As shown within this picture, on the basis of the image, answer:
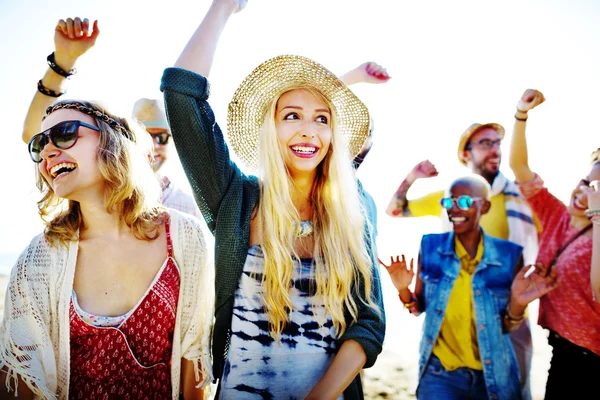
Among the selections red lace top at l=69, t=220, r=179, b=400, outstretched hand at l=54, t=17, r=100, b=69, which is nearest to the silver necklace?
red lace top at l=69, t=220, r=179, b=400

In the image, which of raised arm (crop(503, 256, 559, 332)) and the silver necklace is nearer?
the silver necklace

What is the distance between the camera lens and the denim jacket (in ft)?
10.2

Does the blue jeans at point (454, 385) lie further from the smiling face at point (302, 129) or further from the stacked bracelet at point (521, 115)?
the stacked bracelet at point (521, 115)

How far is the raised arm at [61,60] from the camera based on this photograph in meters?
2.35

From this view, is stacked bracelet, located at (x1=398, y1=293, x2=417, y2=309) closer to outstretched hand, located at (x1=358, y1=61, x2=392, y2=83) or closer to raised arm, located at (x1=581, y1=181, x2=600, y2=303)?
raised arm, located at (x1=581, y1=181, x2=600, y2=303)

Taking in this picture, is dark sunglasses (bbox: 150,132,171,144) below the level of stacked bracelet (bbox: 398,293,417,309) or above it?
above

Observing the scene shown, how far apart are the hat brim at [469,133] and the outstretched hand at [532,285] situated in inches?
55.5

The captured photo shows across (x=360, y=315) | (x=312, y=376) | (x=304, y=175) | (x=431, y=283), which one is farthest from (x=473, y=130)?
(x=312, y=376)

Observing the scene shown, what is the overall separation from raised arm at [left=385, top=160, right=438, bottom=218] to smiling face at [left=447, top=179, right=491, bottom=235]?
30.5 inches

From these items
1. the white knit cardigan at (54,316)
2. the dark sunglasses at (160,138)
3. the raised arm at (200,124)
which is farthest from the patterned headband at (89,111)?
the dark sunglasses at (160,138)

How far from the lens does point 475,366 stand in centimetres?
313

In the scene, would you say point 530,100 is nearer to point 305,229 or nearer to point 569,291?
point 569,291

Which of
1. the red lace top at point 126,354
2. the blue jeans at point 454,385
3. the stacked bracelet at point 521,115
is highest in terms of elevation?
the stacked bracelet at point 521,115

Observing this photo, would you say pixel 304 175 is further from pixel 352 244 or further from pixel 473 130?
pixel 473 130
